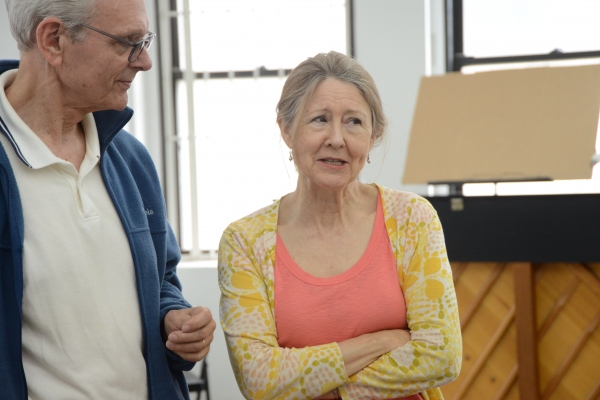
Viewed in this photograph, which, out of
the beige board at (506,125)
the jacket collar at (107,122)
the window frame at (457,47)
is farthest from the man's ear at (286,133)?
the window frame at (457,47)

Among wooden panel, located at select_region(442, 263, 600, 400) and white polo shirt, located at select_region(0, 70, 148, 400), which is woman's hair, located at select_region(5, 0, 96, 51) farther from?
wooden panel, located at select_region(442, 263, 600, 400)

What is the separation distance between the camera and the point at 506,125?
3287mm

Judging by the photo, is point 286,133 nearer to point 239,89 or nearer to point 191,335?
point 191,335

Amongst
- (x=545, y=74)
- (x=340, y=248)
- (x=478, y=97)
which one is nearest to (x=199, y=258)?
(x=478, y=97)

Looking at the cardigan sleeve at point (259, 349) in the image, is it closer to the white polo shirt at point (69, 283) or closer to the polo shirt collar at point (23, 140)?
the white polo shirt at point (69, 283)

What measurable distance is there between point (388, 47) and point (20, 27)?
3.09 metres

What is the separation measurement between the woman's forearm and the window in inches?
121

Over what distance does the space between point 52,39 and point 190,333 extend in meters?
0.67

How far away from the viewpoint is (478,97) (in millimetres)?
3389

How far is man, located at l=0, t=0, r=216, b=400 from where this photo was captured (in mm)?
1283

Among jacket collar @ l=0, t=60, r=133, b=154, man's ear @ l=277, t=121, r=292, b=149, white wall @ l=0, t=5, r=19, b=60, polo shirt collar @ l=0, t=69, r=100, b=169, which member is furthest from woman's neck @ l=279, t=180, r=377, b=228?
white wall @ l=0, t=5, r=19, b=60

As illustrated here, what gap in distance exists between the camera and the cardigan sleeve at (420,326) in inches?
57.5

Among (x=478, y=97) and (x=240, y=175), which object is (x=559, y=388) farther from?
(x=240, y=175)

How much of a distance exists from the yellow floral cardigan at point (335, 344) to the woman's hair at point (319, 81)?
25 cm
